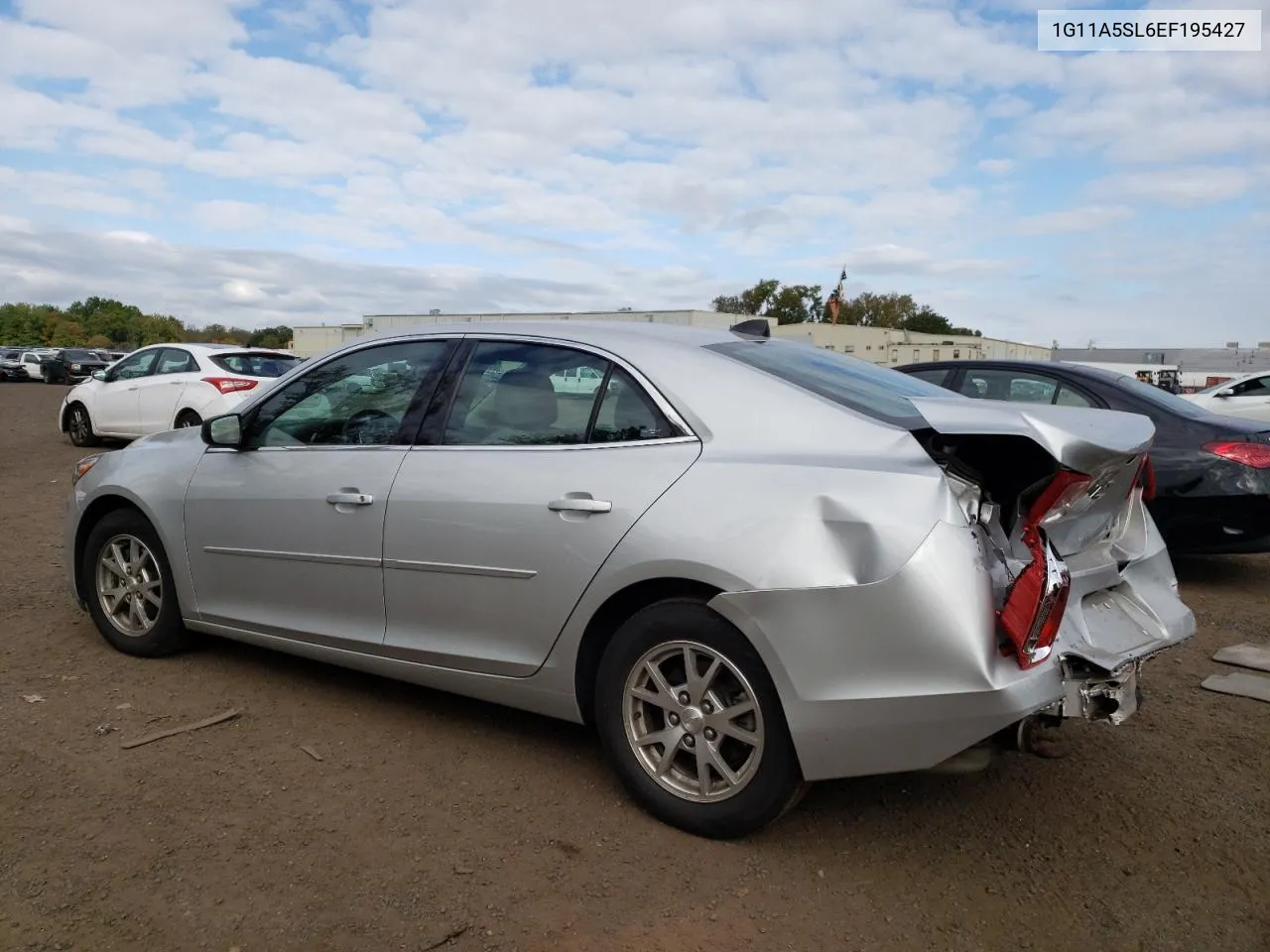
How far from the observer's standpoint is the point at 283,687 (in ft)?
14.2

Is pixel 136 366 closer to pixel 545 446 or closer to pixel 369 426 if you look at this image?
pixel 369 426

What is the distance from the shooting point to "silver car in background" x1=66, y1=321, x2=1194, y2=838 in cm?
263

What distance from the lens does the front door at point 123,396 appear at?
1305cm

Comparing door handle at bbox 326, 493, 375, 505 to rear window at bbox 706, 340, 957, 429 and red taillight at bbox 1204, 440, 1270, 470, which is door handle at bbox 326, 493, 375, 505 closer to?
rear window at bbox 706, 340, 957, 429

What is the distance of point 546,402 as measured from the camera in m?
3.47

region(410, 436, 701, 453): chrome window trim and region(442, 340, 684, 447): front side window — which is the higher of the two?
region(442, 340, 684, 447): front side window

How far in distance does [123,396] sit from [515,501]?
39.0 feet

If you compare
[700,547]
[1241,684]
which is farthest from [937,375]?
[700,547]

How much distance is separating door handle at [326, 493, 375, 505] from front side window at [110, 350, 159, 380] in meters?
10.9

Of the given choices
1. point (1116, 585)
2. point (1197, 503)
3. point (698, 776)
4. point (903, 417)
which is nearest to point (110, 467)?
point (698, 776)

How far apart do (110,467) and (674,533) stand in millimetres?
3215

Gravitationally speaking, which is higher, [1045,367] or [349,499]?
[1045,367]

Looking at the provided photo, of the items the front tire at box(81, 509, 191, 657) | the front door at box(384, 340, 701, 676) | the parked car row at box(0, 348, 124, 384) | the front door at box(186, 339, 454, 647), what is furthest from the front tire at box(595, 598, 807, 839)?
the parked car row at box(0, 348, 124, 384)

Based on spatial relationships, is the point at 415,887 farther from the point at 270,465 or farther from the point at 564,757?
the point at 270,465
